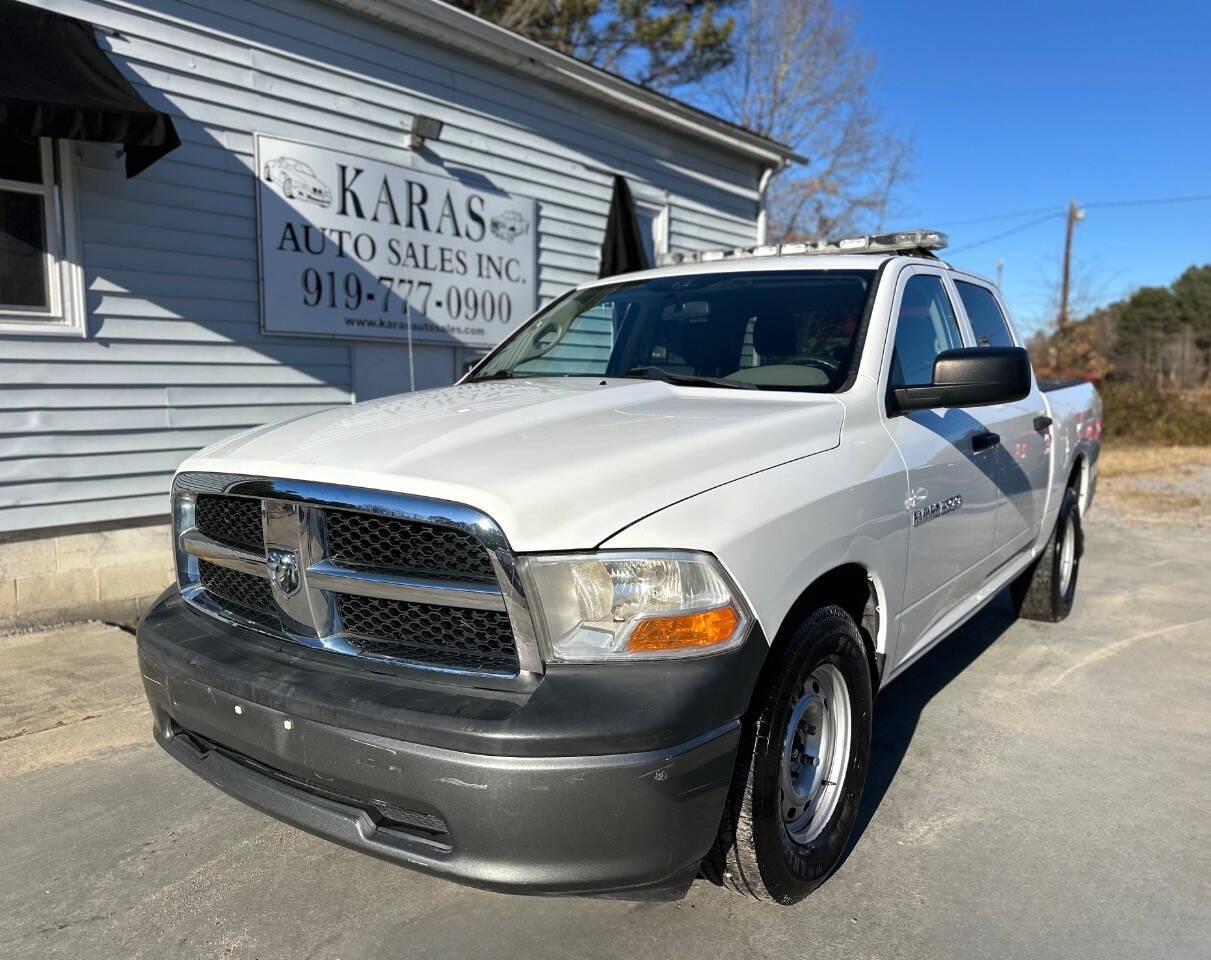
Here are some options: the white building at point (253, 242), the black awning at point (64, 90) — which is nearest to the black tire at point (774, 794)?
the black awning at point (64, 90)

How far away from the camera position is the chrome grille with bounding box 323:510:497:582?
2051 mm

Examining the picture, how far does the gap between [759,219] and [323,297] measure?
257 inches

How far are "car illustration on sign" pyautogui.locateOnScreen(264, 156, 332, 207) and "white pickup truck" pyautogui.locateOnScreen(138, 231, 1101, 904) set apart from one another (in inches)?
167

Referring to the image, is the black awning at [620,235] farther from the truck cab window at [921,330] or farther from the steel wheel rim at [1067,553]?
the truck cab window at [921,330]

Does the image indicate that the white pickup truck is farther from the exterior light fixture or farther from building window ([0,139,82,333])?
the exterior light fixture

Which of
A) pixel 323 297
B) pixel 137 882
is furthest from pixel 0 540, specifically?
pixel 137 882

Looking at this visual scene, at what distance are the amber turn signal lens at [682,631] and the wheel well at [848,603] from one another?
25 cm

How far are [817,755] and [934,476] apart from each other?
1051 millimetres

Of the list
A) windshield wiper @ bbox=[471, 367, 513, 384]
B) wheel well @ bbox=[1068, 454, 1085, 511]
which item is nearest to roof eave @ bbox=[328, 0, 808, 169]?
windshield wiper @ bbox=[471, 367, 513, 384]

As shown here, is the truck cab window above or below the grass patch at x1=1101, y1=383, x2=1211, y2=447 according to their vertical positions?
above

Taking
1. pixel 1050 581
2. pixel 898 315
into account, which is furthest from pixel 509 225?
pixel 898 315

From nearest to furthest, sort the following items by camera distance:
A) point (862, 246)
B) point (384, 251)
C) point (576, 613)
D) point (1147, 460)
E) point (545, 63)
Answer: point (576, 613)
point (862, 246)
point (384, 251)
point (545, 63)
point (1147, 460)

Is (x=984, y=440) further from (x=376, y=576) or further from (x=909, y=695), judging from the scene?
(x=376, y=576)

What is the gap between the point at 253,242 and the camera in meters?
6.46
